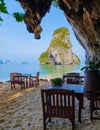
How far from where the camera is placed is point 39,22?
11242 mm

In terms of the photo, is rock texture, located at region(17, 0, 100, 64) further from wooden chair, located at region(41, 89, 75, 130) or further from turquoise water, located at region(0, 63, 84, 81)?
turquoise water, located at region(0, 63, 84, 81)

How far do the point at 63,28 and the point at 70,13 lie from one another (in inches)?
3175

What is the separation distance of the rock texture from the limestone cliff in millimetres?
66198

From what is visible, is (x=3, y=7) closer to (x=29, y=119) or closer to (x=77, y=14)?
(x=29, y=119)

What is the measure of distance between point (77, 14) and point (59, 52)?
70.0 meters

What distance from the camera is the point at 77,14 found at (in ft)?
31.0

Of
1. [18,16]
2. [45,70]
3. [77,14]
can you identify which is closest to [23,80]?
[77,14]

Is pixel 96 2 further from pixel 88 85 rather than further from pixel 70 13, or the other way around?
pixel 88 85

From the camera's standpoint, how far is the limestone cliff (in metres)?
78.4

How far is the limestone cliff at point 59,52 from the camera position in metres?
78.4

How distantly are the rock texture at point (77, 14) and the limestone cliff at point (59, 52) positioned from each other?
66.2 metres

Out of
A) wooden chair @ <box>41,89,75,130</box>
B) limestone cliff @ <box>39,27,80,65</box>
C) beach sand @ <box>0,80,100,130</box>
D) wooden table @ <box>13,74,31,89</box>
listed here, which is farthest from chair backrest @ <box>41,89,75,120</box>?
limestone cliff @ <box>39,27,80,65</box>

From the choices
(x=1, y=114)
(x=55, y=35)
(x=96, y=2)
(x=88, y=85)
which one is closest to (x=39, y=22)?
(x=96, y=2)

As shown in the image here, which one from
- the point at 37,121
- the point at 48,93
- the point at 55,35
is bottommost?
the point at 37,121
